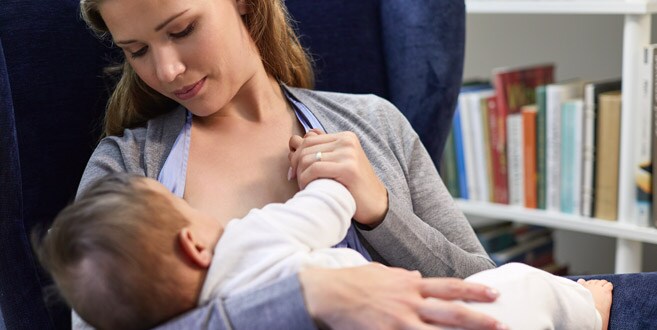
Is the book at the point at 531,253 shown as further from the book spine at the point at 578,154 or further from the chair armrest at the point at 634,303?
the chair armrest at the point at 634,303

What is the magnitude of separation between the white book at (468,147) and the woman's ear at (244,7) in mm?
1140

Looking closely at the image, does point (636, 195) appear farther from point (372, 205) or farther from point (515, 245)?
point (372, 205)

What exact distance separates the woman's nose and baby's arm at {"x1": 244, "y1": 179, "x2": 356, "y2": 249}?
247mm

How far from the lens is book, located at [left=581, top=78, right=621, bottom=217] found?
7.31ft

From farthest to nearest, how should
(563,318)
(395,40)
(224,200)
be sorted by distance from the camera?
(395,40)
(224,200)
(563,318)

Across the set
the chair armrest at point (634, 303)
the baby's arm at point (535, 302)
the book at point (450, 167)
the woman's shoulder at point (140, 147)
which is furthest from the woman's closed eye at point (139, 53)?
the book at point (450, 167)

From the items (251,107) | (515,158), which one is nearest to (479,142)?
(515,158)

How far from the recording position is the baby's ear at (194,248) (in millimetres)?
1073

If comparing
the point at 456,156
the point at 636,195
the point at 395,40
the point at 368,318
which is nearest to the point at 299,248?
the point at 368,318

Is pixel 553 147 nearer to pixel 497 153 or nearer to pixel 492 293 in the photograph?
pixel 497 153

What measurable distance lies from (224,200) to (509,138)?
1.30 meters

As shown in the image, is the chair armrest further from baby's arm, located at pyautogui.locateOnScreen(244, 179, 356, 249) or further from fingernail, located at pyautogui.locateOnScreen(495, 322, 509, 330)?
baby's arm, located at pyautogui.locateOnScreen(244, 179, 356, 249)

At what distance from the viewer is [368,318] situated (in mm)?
1062

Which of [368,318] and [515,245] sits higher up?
[368,318]
